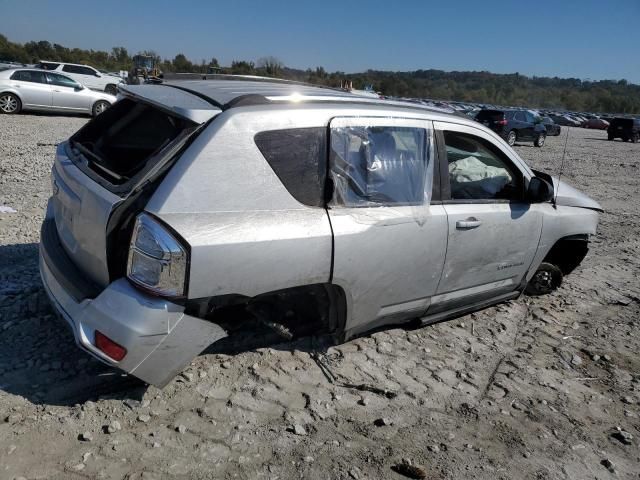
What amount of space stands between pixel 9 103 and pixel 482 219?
17.0 m

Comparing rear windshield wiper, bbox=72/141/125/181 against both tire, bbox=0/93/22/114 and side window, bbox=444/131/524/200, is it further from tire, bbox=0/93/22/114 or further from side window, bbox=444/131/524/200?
tire, bbox=0/93/22/114

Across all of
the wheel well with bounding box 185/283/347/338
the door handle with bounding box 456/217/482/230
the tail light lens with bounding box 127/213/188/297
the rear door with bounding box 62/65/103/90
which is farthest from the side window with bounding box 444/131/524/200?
the rear door with bounding box 62/65/103/90

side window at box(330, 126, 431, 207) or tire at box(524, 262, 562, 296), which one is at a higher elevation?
side window at box(330, 126, 431, 207)

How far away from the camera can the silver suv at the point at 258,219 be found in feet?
8.16

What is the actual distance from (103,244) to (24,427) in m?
0.98

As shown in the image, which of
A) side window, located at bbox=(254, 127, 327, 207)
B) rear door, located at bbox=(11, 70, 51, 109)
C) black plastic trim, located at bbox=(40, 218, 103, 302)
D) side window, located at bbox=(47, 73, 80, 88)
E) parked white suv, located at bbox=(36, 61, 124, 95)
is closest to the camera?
black plastic trim, located at bbox=(40, 218, 103, 302)

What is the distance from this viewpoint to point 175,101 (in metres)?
2.86

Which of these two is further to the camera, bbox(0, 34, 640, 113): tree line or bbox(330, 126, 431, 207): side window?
bbox(0, 34, 640, 113): tree line

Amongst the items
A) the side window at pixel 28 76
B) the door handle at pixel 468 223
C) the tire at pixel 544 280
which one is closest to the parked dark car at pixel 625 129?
the side window at pixel 28 76

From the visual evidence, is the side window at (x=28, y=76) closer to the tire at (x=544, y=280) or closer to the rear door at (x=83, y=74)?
the rear door at (x=83, y=74)

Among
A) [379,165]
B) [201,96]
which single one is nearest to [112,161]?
[201,96]

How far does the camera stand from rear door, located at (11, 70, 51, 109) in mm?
16084

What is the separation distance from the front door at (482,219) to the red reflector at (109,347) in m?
2.15

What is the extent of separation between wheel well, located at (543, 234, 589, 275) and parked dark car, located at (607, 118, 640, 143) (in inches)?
1301
